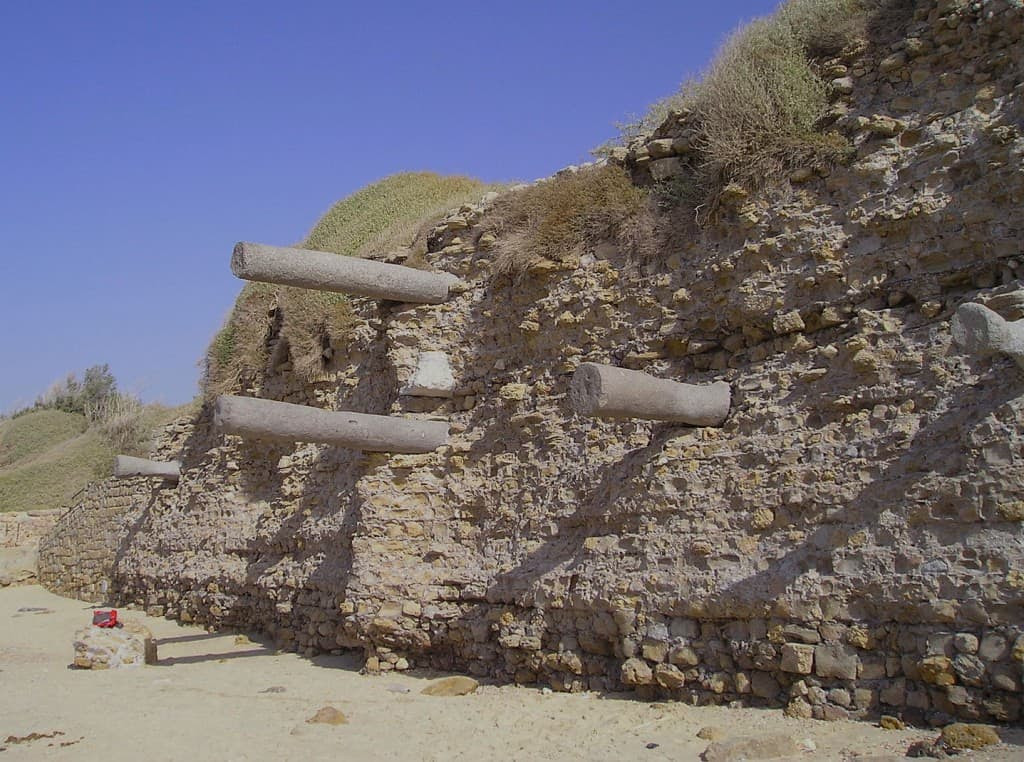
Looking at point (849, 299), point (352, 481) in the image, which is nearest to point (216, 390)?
point (352, 481)

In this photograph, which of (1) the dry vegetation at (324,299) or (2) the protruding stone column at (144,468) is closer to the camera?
(1) the dry vegetation at (324,299)

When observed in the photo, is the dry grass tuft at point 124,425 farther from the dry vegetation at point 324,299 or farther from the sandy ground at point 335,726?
the sandy ground at point 335,726

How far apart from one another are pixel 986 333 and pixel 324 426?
495 centimetres

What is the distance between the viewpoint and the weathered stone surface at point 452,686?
6895 millimetres

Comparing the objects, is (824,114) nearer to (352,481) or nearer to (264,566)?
(352,481)

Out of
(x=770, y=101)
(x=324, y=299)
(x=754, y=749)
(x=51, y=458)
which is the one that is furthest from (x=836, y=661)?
(x=51, y=458)

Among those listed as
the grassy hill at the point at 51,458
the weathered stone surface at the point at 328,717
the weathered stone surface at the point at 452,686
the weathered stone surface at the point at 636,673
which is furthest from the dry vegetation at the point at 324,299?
the grassy hill at the point at 51,458

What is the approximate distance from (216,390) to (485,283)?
18.0 feet

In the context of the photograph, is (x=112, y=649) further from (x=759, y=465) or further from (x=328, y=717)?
(x=759, y=465)

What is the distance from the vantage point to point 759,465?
5.94 meters

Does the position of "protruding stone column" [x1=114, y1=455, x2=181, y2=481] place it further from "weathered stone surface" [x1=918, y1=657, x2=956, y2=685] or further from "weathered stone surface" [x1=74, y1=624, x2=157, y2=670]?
"weathered stone surface" [x1=918, y1=657, x2=956, y2=685]

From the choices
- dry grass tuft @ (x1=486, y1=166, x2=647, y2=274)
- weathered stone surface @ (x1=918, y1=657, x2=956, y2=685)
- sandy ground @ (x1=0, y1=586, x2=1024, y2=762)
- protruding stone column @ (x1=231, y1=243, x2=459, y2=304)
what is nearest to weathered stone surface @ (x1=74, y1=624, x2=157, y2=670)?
sandy ground @ (x1=0, y1=586, x2=1024, y2=762)

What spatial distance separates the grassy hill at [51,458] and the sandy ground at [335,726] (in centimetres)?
1210

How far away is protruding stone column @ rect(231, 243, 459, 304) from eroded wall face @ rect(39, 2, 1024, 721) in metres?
0.29
